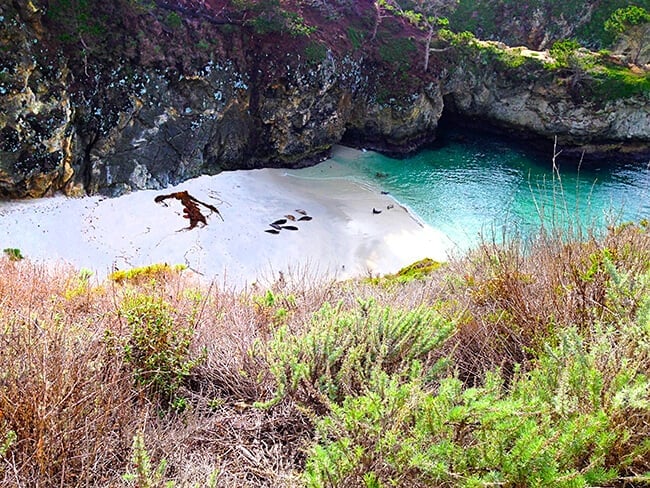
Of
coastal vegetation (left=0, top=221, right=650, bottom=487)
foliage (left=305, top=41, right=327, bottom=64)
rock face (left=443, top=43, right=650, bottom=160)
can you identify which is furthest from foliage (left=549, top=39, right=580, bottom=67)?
coastal vegetation (left=0, top=221, right=650, bottom=487)

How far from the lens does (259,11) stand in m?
18.2

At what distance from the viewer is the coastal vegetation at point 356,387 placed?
194 cm

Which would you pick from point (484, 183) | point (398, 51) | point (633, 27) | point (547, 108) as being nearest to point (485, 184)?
point (484, 183)

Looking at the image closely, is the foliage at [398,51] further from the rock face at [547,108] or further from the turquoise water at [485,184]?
the turquoise water at [485,184]

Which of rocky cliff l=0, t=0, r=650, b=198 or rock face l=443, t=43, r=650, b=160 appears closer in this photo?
rocky cliff l=0, t=0, r=650, b=198

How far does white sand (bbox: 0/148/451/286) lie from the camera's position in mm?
12305

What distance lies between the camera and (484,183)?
66.6 feet

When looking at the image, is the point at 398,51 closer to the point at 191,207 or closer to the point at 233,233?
the point at 191,207

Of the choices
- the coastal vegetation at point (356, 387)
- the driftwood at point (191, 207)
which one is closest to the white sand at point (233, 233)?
the driftwood at point (191, 207)

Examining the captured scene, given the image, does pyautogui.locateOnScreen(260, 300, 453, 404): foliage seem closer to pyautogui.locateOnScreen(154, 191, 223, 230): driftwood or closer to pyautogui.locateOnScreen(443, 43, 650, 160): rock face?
pyautogui.locateOnScreen(154, 191, 223, 230): driftwood

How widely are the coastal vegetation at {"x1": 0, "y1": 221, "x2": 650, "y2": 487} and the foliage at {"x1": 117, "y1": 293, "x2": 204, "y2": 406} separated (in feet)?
0.05

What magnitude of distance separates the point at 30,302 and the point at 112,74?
12826 millimetres

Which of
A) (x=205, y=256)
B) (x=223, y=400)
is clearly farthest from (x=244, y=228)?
(x=223, y=400)

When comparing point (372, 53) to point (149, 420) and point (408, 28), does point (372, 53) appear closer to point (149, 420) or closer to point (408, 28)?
point (408, 28)
